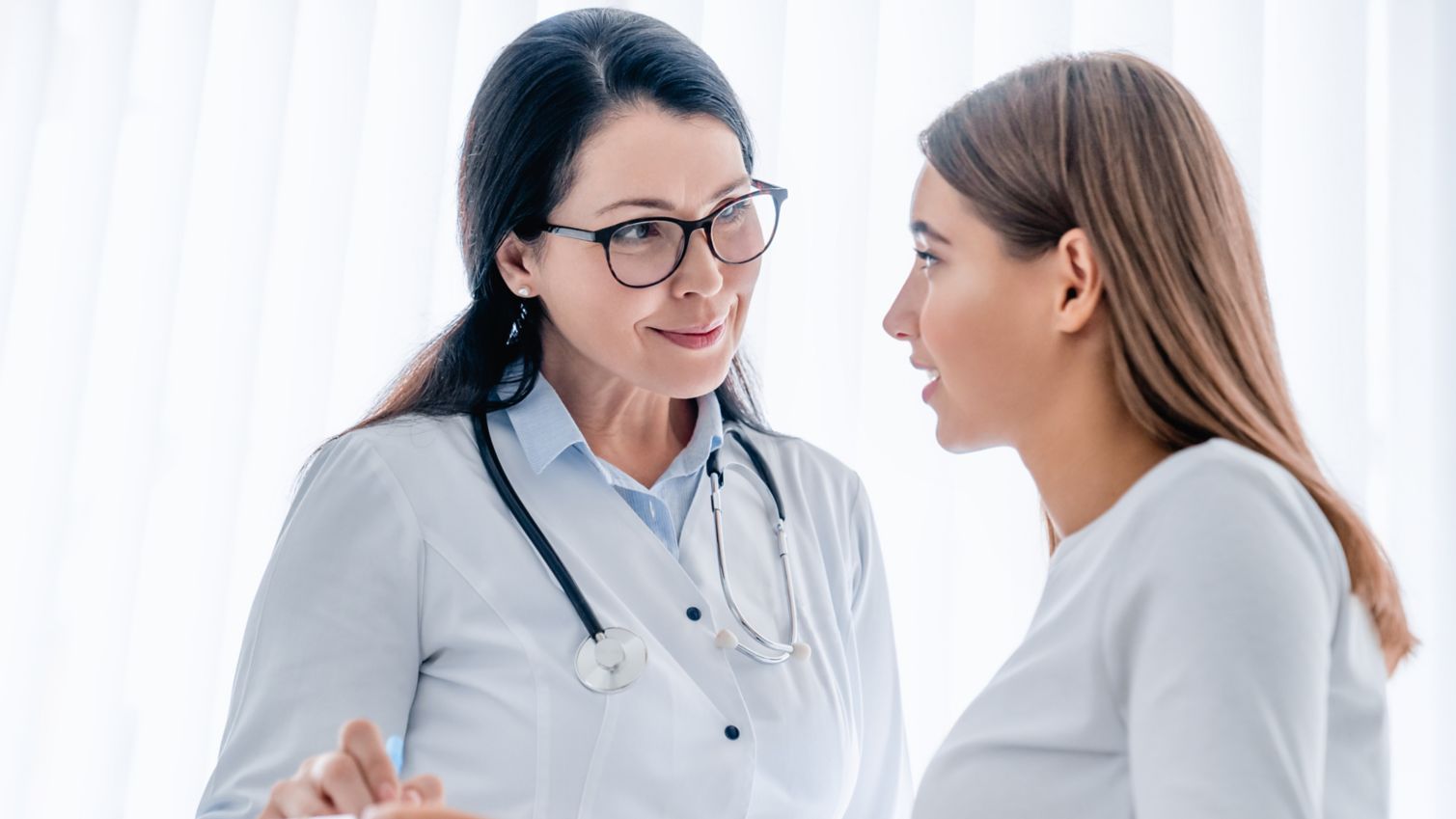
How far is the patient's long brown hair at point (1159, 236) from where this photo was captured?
102cm

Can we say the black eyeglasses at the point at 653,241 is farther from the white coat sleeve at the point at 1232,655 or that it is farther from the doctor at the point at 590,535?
the white coat sleeve at the point at 1232,655

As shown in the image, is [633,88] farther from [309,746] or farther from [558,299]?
[309,746]

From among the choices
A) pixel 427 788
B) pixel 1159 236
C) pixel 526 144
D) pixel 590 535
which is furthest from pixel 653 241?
pixel 427 788

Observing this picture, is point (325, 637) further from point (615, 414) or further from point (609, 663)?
point (615, 414)

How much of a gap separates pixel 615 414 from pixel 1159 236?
0.77 m

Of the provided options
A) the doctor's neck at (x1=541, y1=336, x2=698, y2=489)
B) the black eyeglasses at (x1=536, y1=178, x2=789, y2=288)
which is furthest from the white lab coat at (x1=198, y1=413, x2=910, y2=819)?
the black eyeglasses at (x1=536, y1=178, x2=789, y2=288)

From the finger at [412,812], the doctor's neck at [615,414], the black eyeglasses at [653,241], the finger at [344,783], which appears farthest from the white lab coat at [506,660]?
the finger at [412,812]

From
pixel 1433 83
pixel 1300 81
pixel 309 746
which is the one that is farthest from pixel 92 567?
pixel 1433 83

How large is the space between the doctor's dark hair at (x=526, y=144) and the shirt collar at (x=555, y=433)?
0.10 ft

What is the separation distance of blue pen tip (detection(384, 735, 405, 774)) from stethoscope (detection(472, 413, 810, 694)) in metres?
0.20

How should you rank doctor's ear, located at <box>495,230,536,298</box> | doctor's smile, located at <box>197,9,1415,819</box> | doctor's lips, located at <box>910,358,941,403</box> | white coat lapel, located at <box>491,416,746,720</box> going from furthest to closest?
doctor's ear, located at <box>495,230,536,298</box>
white coat lapel, located at <box>491,416,746,720</box>
doctor's lips, located at <box>910,358,941,403</box>
doctor's smile, located at <box>197,9,1415,819</box>

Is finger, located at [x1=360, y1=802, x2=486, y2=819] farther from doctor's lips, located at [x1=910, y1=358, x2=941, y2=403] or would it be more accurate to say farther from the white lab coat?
doctor's lips, located at [x1=910, y1=358, x2=941, y2=403]

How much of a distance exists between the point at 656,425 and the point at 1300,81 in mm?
1238

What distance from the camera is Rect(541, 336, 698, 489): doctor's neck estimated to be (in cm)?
161
